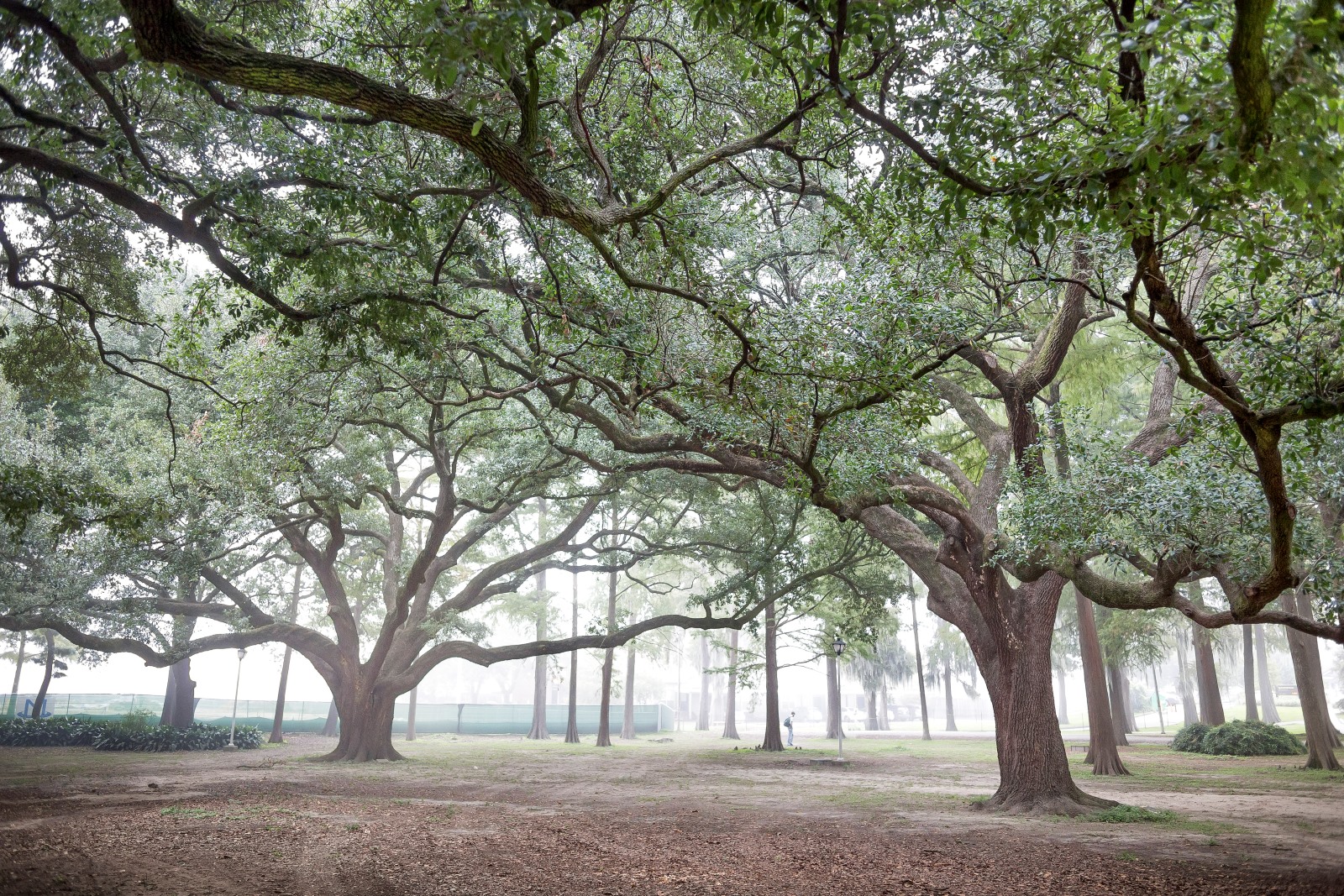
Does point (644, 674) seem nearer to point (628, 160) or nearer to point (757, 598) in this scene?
point (757, 598)

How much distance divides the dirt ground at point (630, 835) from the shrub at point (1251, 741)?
4700 mm

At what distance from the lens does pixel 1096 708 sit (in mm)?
15914

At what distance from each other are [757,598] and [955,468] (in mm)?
5541

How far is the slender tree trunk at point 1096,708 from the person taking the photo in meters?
15.5

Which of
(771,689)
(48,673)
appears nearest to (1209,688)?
(771,689)

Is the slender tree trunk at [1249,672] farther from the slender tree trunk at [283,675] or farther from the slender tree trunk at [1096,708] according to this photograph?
the slender tree trunk at [283,675]

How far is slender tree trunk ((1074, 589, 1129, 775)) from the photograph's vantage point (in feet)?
50.8

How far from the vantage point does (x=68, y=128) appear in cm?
582

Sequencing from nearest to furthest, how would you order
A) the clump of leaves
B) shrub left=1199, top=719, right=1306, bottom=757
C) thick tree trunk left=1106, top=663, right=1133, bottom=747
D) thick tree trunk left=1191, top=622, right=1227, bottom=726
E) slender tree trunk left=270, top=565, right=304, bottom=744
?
the clump of leaves → shrub left=1199, top=719, right=1306, bottom=757 → thick tree trunk left=1191, top=622, right=1227, bottom=726 → thick tree trunk left=1106, top=663, right=1133, bottom=747 → slender tree trunk left=270, top=565, right=304, bottom=744

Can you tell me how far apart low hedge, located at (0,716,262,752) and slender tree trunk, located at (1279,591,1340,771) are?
82.7 feet

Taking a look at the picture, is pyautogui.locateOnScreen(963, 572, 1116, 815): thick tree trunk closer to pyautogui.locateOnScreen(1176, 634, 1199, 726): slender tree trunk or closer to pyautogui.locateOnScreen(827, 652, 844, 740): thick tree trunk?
pyautogui.locateOnScreen(827, 652, 844, 740): thick tree trunk

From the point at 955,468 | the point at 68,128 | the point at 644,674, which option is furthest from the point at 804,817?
the point at 644,674

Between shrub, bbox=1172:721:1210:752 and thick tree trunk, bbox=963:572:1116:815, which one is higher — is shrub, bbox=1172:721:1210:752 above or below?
below

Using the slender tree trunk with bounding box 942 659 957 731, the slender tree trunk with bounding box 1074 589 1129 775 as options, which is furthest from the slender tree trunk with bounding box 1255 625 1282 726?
the slender tree trunk with bounding box 1074 589 1129 775
